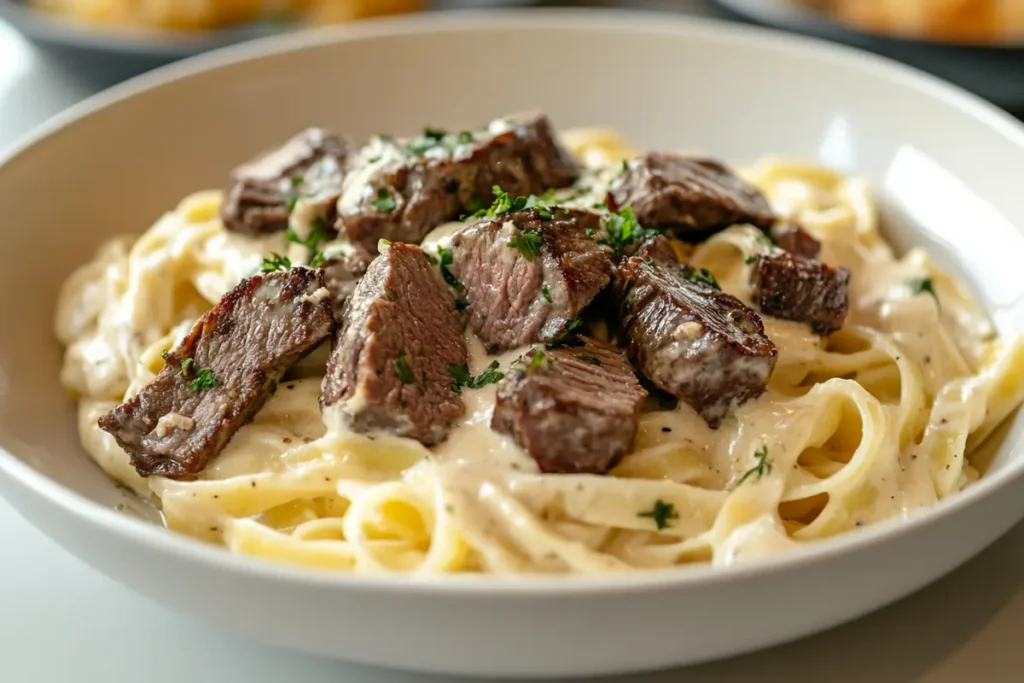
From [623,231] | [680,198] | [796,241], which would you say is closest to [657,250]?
Answer: [623,231]

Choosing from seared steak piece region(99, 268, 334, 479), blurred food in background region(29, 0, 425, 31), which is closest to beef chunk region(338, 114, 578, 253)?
seared steak piece region(99, 268, 334, 479)

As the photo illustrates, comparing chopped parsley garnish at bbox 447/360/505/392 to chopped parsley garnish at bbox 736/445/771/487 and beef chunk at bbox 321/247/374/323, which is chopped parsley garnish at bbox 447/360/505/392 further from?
chopped parsley garnish at bbox 736/445/771/487

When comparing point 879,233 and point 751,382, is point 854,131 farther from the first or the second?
point 751,382

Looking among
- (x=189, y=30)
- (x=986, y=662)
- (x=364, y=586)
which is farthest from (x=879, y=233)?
(x=189, y=30)

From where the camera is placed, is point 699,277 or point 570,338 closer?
point 570,338

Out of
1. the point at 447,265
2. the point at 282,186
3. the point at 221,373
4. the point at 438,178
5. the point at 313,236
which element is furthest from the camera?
the point at 282,186

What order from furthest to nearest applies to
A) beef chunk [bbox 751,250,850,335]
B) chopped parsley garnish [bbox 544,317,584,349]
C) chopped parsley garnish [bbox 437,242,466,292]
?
beef chunk [bbox 751,250,850,335]
chopped parsley garnish [bbox 437,242,466,292]
chopped parsley garnish [bbox 544,317,584,349]

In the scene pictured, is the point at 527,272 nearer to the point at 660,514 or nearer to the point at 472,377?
the point at 472,377

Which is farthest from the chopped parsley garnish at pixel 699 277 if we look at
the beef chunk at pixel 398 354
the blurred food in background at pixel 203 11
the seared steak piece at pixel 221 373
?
the blurred food in background at pixel 203 11

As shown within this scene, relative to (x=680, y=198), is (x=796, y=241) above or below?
below
